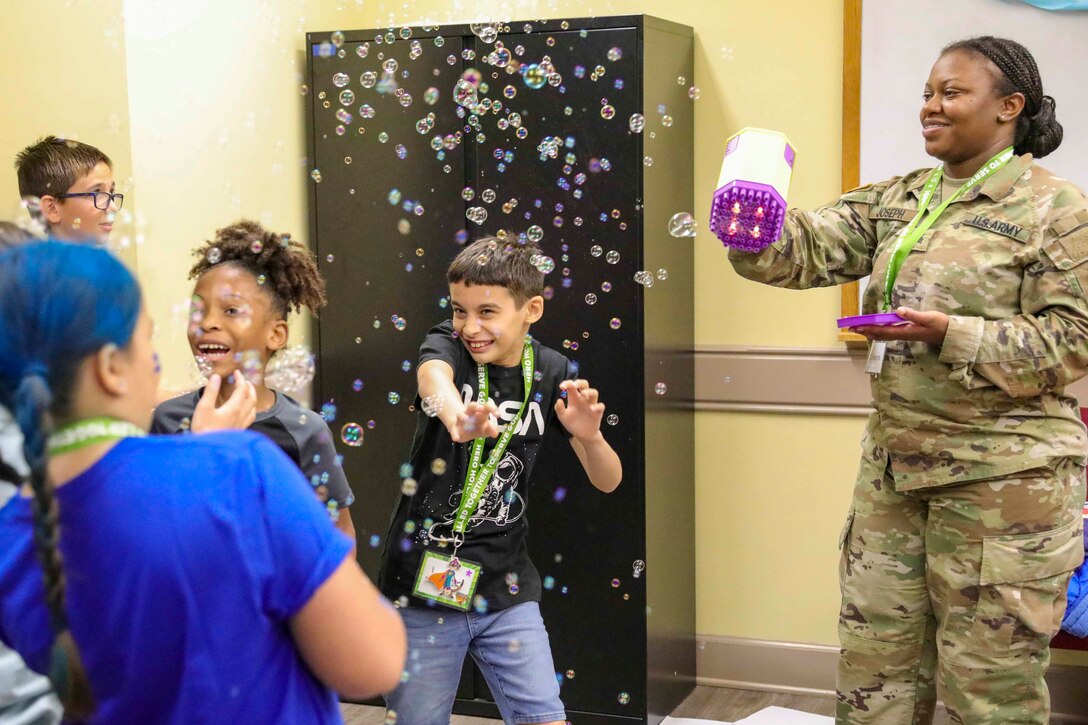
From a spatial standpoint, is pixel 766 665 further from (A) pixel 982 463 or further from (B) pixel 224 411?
(B) pixel 224 411

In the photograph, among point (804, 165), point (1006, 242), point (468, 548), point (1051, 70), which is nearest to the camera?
point (468, 548)

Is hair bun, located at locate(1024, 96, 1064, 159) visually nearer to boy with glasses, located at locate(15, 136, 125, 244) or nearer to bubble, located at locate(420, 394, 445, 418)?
bubble, located at locate(420, 394, 445, 418)

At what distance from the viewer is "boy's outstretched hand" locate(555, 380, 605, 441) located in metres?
2.13

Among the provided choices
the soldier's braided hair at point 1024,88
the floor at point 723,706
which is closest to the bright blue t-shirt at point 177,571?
the soldier's braided hair at point 1024,88

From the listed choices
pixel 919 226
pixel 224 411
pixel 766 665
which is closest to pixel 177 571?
pixel 224 411

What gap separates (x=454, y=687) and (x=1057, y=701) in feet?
7.28

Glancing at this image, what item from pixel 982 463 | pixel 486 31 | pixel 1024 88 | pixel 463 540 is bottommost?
pixel 463 540

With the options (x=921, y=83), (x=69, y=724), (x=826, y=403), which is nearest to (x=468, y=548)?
(x=69, y=724)

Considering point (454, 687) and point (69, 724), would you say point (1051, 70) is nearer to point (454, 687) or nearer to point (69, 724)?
point (454, 687)

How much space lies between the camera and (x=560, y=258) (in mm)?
3383

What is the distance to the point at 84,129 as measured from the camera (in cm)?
263

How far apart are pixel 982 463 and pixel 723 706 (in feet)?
5.46

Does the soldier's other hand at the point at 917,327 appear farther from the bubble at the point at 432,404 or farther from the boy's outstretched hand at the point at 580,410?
the bubble at the point at 432,404

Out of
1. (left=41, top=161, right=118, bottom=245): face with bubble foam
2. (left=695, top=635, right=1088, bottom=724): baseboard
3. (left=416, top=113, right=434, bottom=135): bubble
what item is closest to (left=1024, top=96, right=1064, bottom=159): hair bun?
(left=416, top=113, right=434, bottom=135): bubble
